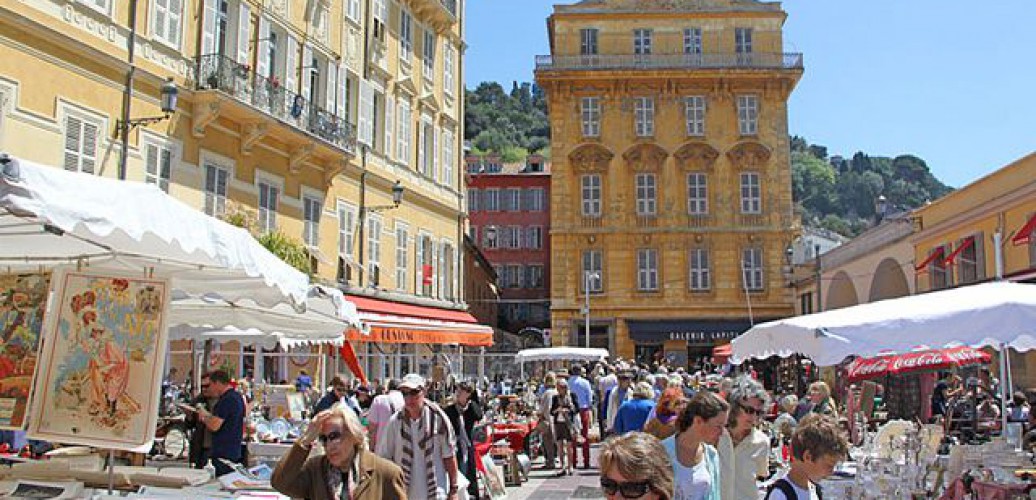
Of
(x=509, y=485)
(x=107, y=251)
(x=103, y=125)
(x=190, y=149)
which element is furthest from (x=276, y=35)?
(x=107, y=251)

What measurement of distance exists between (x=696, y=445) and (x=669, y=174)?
38.2 m

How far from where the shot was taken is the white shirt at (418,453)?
7.18m

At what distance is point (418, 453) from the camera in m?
7.20

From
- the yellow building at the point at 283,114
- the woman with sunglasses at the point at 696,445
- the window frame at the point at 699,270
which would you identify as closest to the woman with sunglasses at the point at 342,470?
the woman with sunglasses at the point at 696,445

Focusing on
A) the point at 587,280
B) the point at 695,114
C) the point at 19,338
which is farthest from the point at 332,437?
the point at 695,114

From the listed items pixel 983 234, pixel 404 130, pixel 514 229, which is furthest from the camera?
pixel 514 229

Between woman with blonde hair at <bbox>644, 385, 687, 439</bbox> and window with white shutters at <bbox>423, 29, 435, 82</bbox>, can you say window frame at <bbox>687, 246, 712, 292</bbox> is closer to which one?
window with white shutters at <bbox>423, 29, 435, 82</bbox>

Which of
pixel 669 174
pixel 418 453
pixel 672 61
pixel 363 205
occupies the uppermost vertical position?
pixel 672 61

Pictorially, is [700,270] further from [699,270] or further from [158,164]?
[158,164]

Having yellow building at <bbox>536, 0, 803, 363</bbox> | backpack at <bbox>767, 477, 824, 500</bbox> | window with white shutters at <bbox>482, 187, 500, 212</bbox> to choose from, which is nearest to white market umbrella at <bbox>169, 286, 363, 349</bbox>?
backpack at <bbox>767, 477, 824, 500</bbox>

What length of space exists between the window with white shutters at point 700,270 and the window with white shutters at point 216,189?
2674 cm

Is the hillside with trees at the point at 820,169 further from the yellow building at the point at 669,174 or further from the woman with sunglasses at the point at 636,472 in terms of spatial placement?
the woman with sunglasses at the point at 636,472

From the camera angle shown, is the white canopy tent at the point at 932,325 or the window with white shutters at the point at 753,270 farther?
the window with white shutters at the point at 753,270

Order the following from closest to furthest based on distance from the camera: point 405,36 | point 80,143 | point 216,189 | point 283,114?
1. point 80,143
2. point 216,189
3. point 283,114
4. point 405,36
